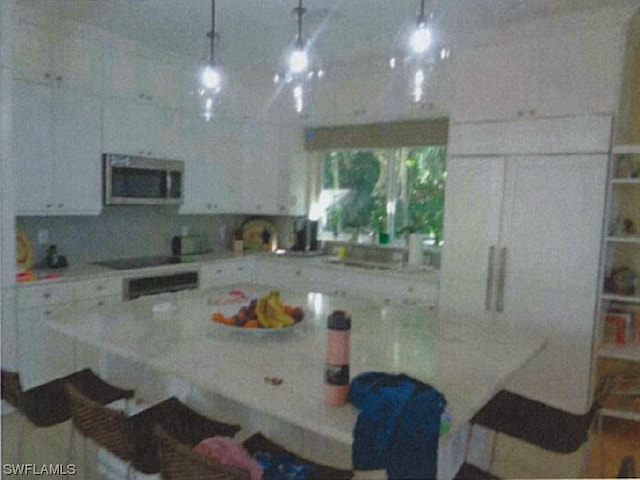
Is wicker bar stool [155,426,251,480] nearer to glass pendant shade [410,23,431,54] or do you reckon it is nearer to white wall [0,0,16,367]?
glass pendant shade [410,23,431,54]

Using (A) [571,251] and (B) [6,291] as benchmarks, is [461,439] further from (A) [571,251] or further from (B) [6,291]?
(B) [6,291]

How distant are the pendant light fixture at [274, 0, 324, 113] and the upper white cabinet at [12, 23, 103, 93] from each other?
1.82 metres

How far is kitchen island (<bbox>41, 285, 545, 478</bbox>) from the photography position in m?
1.40

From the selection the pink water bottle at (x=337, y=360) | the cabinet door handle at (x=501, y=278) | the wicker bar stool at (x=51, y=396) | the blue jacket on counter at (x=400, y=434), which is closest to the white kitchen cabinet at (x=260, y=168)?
the cabinet door handle at (x=501, y=278)

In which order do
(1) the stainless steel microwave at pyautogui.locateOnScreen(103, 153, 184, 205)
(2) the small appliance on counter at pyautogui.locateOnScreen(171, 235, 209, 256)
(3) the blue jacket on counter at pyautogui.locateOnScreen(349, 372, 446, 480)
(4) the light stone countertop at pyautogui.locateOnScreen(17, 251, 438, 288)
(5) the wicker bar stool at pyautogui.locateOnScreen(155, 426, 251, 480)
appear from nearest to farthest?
(3) the blue jacket on counter at pyautogui.locateOnScreen(349, 372, 446, 480) → (5) the wicker bar stool at pyautogui.locateOnScreen(155, 426, 251, 480) → (4) the light stone countertop at pyautogui.locateOnScreen(17, 251, 438, 288) → (1) the stainless steel microwave at pyautogui.locateOnScreen(103, 153, 184, 205) → (2) the small appliance on counter at pyautogui.locateOnScreen(171, 235, 209, 256)

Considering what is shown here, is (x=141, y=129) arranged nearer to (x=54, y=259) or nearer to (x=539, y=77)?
(x=54, y=259)

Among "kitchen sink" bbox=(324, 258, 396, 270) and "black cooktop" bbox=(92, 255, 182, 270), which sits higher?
"kitchen sink" bbox=(324, 258, 396, 270)

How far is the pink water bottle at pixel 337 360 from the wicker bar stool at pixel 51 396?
1105 mm

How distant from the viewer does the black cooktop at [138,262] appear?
381 centimetres

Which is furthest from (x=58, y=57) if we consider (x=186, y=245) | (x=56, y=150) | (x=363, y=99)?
(x=363, y=99)

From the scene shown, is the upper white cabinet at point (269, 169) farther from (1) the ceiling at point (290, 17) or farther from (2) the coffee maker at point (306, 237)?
(1) the ceiling at point (290, 17)

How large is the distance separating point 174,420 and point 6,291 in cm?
183

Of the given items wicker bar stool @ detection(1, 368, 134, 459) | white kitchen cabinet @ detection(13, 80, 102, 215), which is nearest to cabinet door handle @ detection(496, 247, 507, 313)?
wicker bar stool @ detection(1, 368, 134, 459)

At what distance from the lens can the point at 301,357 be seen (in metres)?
1.75
